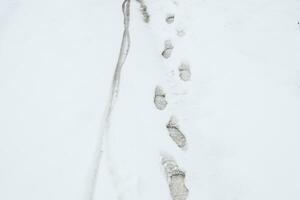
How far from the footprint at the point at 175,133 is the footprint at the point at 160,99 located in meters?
0.19

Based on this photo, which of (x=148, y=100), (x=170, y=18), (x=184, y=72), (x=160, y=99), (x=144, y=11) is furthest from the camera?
(x=144, y=11)

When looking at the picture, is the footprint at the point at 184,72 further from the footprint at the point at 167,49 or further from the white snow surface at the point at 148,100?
the footprint at the point at 167,49

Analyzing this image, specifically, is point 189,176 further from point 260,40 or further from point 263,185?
point 260,40

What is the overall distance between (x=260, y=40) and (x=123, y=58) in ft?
5.45

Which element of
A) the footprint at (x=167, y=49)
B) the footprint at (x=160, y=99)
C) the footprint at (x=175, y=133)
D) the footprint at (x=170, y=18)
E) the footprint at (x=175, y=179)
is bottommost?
the footprint at (x=175, y=179)

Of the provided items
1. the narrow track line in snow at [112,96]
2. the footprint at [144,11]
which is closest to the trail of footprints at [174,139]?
the narrow track line in snow at [112,96]

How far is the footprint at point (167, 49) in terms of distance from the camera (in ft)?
14.1

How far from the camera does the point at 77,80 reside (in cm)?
362

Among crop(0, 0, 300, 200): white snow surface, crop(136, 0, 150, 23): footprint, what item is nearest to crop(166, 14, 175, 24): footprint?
crop(0, 0, 300, 200): white snow surface

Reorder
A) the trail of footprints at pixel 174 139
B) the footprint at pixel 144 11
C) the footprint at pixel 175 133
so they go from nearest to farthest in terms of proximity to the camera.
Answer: the trail of footprints at pixel 174 139, the footprint at pixel 175 133, the footprint at pixel 144 11

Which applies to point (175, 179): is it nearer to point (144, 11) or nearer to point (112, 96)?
point (112, 96)

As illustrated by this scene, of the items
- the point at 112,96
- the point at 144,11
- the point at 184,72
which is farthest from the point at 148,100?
the point at 144,11

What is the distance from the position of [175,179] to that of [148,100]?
39.3 inches

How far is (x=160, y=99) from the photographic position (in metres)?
3.68
